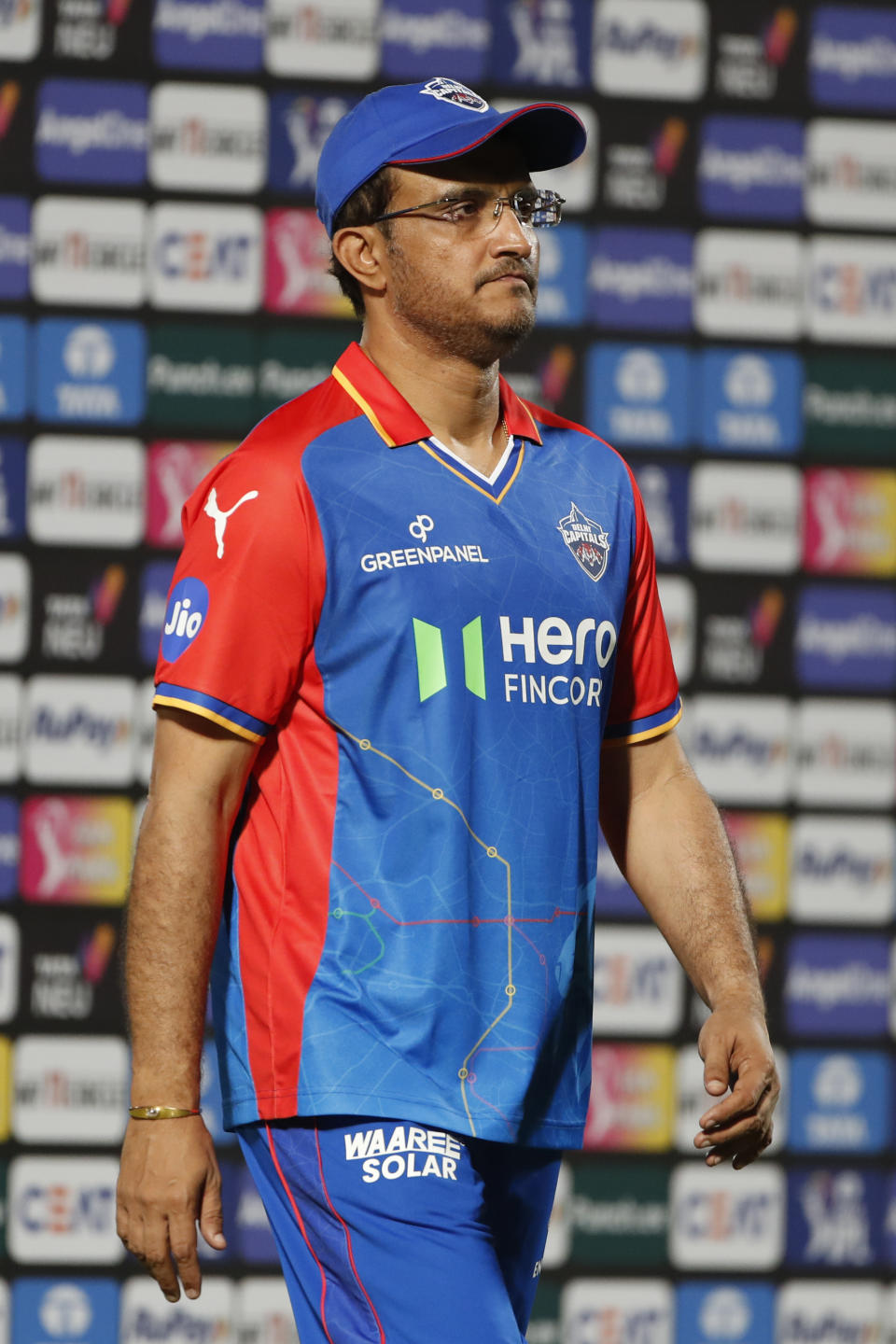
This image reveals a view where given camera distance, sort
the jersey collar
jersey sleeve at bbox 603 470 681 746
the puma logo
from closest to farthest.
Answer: the puma logo, the jersey collar, jersey sleeve at bbox 603 470 681 746

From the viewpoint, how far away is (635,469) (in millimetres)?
3250

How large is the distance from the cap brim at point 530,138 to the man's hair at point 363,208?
4 centimetres

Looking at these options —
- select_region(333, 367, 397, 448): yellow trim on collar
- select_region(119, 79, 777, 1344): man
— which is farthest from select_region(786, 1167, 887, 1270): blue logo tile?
select_region(333, 367, 397, 448): yellow trim on collar

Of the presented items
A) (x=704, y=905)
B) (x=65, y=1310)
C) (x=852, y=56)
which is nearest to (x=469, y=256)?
(x=704, y=905)

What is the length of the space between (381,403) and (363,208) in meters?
0.22

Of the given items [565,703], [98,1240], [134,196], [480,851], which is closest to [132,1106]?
[480,851]

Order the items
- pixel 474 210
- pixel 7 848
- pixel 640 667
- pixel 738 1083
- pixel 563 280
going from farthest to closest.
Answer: pixel 563 280 → pixel 7 848 → pixel 640 667 → pixel 474 210 → pixel 738 1083

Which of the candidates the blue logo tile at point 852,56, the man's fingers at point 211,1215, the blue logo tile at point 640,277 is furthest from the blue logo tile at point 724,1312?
the blue logo tile at point 852,56

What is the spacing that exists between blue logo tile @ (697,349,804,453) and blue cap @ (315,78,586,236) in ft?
5.11

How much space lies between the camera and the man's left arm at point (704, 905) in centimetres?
157

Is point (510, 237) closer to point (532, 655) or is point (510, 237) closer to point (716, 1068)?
point (532, 655)

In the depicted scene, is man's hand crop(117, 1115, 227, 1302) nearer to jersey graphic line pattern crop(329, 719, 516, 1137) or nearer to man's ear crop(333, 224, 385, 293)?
jersey graphic line pattern crop(329, 719, 516, 1137)

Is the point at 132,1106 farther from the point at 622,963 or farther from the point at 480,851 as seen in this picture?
the point at 622,963

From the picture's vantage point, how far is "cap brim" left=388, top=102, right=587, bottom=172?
1.60 metres
